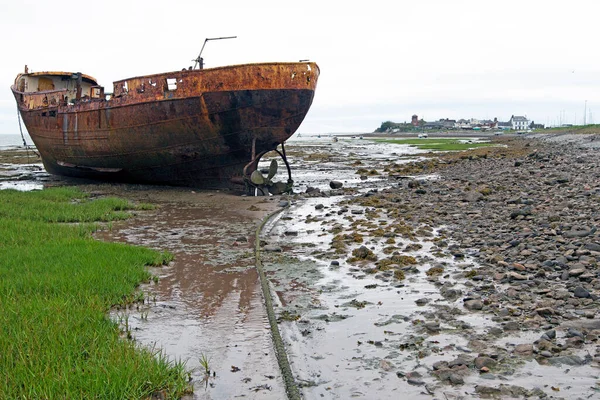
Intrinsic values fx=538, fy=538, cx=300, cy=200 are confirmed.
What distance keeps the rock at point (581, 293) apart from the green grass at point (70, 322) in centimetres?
329

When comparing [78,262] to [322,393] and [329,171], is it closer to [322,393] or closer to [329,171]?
[322,393]

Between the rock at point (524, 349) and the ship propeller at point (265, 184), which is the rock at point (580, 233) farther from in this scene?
the ship propeller at point (265, 184)

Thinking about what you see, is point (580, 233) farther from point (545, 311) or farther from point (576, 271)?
point (545, 311)

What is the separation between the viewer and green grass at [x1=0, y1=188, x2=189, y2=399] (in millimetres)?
3188

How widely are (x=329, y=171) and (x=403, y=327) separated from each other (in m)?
18.8

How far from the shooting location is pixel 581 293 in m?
4.54

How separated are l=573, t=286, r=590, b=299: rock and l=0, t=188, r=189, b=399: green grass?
10.8 ft

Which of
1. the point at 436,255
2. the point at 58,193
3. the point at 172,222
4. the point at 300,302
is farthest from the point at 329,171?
the point at 300,302

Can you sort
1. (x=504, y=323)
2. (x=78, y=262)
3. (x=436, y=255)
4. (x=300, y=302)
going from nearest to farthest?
1. (x=504, y=323)
2. (x=300, y=302)
3. (x=78, y=262)
4. (x=436, y=255)

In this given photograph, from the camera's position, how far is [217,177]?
15.6m

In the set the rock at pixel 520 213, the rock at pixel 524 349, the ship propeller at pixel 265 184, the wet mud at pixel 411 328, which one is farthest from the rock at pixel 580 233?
the ship propeller at pixel 265 184

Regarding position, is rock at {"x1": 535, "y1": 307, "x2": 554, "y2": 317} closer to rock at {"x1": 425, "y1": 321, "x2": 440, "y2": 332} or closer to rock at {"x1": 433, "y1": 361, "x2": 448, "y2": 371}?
rock at {"x1": 425, "y1": 321, "x2": 440, "y2": 332}

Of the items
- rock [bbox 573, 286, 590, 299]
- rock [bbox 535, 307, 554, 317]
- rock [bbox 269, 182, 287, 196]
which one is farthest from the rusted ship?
rock [bbox 535, 307, 554, 317]

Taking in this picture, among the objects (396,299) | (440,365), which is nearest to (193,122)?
(396,299)
